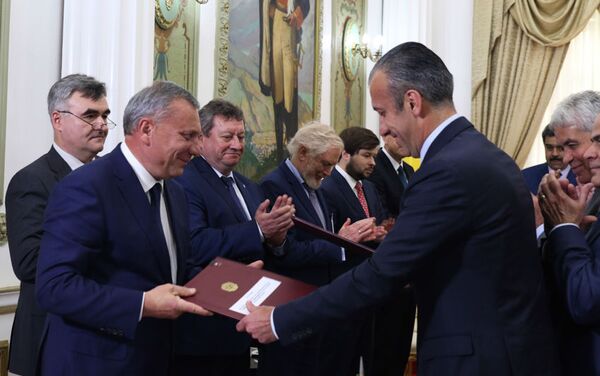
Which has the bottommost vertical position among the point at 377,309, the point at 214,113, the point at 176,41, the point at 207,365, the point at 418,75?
the point at 377,309

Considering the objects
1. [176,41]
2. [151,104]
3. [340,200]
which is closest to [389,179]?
[340,200]

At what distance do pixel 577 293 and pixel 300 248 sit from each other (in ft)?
7.16

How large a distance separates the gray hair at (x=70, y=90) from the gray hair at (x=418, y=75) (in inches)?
71.2

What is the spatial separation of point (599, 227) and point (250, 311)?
4.31 feet

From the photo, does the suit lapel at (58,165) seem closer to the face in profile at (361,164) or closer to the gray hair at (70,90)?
the gray hair at (70,90)

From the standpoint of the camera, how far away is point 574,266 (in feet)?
8.45

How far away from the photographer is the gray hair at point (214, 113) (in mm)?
4312

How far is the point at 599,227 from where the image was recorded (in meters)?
2.69

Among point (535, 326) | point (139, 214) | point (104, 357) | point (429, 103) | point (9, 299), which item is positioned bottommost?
point (9, 299)

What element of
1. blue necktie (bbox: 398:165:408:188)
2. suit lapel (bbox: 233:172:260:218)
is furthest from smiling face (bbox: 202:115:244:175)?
blue necktie (bbox: 398:165:408:188)

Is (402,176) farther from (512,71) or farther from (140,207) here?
(512,71)

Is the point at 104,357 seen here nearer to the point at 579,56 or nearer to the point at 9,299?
the point at 9,299

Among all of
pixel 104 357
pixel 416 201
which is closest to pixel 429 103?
pixel 416 201

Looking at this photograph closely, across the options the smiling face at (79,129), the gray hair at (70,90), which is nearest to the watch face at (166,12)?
the gray hair at (70,90)
